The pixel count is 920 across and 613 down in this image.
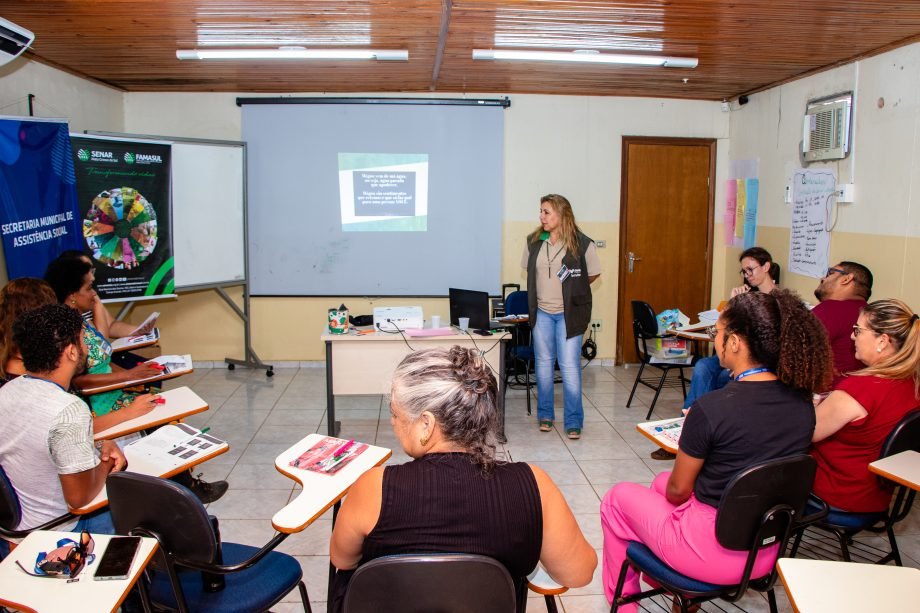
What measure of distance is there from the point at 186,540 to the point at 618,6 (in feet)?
10.9

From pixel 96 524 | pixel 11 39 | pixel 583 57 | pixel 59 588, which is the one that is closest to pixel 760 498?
pixel 59 588

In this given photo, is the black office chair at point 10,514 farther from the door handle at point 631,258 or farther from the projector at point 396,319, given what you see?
the door handle at point 631,258

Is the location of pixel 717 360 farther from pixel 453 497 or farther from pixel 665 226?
pixel 453 497

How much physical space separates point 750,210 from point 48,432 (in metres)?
6.08

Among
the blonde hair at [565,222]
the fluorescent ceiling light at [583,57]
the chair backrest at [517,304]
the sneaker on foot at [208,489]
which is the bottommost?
the sneaker on foot at [208,489]

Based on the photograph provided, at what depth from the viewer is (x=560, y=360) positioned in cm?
486

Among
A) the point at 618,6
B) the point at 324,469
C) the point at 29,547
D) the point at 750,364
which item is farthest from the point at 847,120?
the point at 29,547

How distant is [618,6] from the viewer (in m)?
3.77

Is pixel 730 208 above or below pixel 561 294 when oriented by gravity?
above

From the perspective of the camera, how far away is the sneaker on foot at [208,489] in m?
3.80

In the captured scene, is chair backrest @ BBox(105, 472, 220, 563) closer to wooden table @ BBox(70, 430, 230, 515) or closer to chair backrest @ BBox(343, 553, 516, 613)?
wooden table @ BBox(70, 430, 230, 515)

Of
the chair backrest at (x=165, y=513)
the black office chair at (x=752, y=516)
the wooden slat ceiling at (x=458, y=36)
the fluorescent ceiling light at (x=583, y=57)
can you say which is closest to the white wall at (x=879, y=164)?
the wooden slat ceiling at (x=458, y=36)

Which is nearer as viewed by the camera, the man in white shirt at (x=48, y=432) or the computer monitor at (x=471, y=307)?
the man in white shirt at (x=48, y=432)

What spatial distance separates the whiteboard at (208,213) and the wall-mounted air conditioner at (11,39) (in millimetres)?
1913
